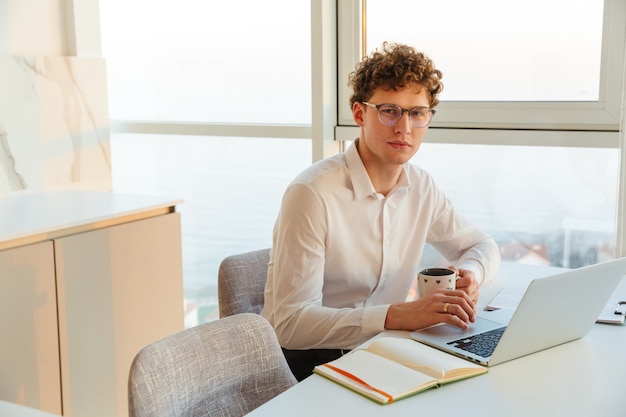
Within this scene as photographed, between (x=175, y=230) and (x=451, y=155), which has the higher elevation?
(x=451, y=155)

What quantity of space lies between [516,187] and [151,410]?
1837 mm

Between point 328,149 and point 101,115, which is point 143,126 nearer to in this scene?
point 101,115

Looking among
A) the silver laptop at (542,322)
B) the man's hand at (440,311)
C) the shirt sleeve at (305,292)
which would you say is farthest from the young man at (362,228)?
the silver laptop at (542,322)

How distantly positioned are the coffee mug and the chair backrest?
0.57 meters

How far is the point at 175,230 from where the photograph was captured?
273cm

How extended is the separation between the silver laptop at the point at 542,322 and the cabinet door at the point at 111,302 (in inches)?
51.0

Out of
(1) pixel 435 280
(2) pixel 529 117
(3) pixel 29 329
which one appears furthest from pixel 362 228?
(3) pixel 29 329

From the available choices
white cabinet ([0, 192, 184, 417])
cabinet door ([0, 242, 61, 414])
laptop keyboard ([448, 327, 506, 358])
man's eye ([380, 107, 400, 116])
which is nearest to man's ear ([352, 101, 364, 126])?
man's eye ([380, 107, 400, 116])

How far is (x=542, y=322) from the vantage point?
140 cm

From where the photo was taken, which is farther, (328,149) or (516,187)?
(328,149)

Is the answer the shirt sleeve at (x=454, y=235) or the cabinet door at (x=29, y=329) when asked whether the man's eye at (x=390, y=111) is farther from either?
the cabinet door at (x=29, y=329)

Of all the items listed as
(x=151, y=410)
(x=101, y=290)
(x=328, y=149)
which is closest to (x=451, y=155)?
(x=328, y=149)

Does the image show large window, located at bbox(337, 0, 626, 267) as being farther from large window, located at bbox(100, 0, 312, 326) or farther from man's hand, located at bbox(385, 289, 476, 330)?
man's hand, located at bbox(385, 289, 476, 330)

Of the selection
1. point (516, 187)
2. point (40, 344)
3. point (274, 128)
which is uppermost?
point (274, 128)
